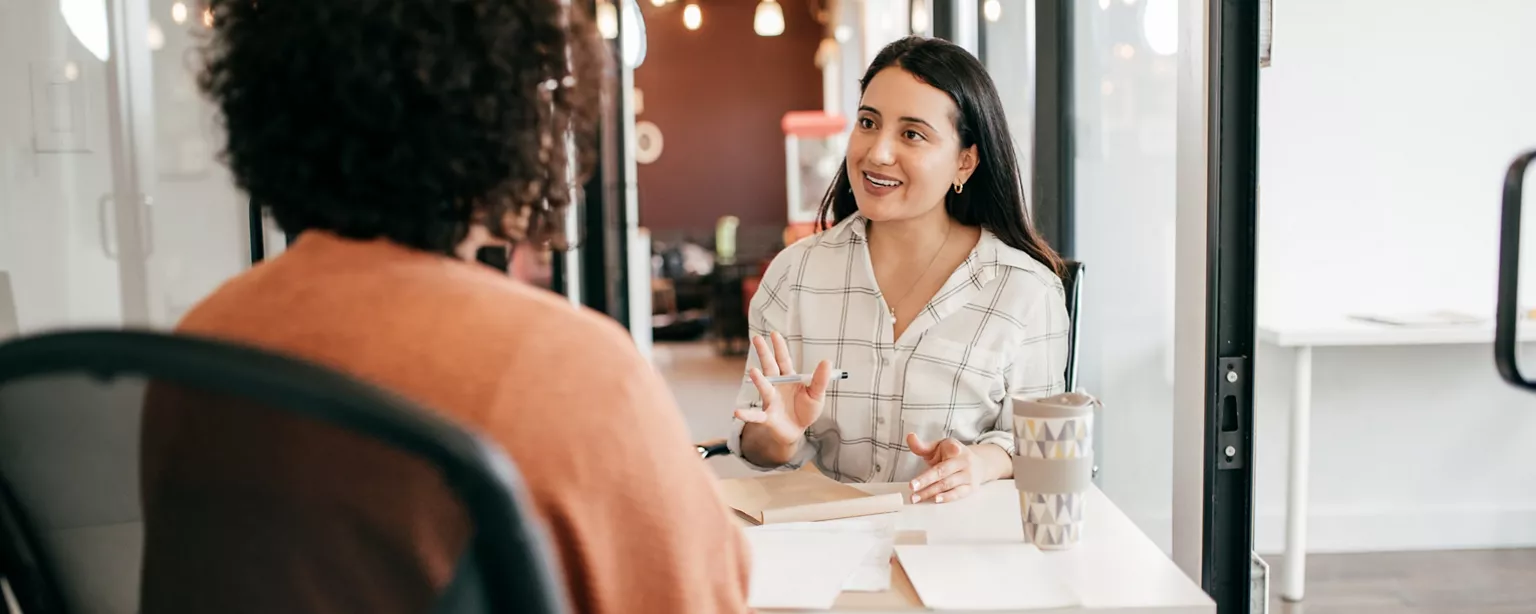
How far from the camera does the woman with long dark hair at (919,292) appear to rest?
192 centimetres

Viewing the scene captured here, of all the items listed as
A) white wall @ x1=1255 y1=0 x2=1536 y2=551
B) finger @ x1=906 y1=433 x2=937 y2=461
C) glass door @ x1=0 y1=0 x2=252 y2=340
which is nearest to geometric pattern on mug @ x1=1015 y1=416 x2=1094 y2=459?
finger @ x1=906 y1=433 x2=937 y2=461

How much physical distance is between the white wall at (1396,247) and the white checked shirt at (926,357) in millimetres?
2048

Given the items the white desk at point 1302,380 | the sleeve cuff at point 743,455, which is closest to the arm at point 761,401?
the sleeve cuff at point 743,455

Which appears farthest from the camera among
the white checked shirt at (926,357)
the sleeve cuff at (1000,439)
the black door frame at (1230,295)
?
the white checked shirt at (926,357)

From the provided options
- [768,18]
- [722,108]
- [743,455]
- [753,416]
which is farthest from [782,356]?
[722,108]

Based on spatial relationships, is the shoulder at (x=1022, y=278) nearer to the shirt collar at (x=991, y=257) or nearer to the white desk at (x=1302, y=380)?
the shirt collar at (x=991, y=257)

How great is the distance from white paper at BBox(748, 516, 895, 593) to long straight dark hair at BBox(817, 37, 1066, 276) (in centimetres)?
79

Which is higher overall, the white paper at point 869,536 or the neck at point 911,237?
the neck at point 911,237

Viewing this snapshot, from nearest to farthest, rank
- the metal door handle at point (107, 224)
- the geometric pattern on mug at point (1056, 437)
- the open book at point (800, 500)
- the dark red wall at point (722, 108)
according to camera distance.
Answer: the geometric pattern on mug at point (1056, 437), the open book at point (800, 500), the metal door handle at point (107, 224), the dark red wall at point (722, 108)

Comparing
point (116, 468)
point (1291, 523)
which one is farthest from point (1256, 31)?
point (1291, 523)

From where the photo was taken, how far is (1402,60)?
3.64 meters

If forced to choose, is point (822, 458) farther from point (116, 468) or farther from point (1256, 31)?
point (116, 468)

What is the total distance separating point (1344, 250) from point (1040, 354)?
7.42 ft

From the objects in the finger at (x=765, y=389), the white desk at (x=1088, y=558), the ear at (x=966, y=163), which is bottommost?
the white desk at (x=1088, y=558)
